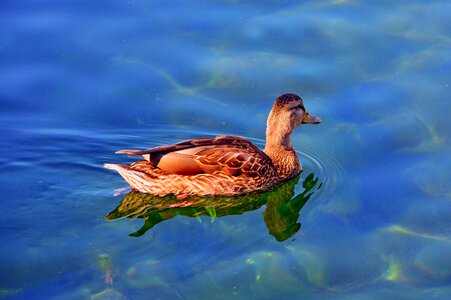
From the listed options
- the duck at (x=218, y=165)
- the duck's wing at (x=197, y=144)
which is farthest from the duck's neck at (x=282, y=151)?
the duck's wing at (x=197, y=144)

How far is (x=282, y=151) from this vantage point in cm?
1081

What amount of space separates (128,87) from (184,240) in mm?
3423

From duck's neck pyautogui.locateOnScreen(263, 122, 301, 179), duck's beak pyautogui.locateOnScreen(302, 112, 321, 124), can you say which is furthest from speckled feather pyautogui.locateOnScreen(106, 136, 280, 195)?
duck's beak pyautogui.locateOnScreen(302, 112, 321, 124)

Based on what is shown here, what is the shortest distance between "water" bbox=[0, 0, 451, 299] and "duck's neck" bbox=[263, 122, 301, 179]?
0.20 metres

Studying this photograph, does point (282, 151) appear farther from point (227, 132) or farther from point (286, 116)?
point (227, 132)

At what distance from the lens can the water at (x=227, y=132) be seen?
28.6 ft

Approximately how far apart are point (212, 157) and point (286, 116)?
3.43 ft

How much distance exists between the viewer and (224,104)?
11695 mm

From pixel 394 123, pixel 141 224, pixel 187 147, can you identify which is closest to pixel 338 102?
pixel 394 123

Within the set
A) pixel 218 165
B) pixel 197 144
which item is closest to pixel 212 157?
pixel 218 165

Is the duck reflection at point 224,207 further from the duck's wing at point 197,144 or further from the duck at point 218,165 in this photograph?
the duck's wing at point 197,144

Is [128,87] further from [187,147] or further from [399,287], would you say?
[399,287]

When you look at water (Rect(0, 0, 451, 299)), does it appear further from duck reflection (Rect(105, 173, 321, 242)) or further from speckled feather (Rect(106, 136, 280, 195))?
speckled feather (Rect(106, 136, 280, 195))

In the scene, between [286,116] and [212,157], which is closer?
[212,157]
